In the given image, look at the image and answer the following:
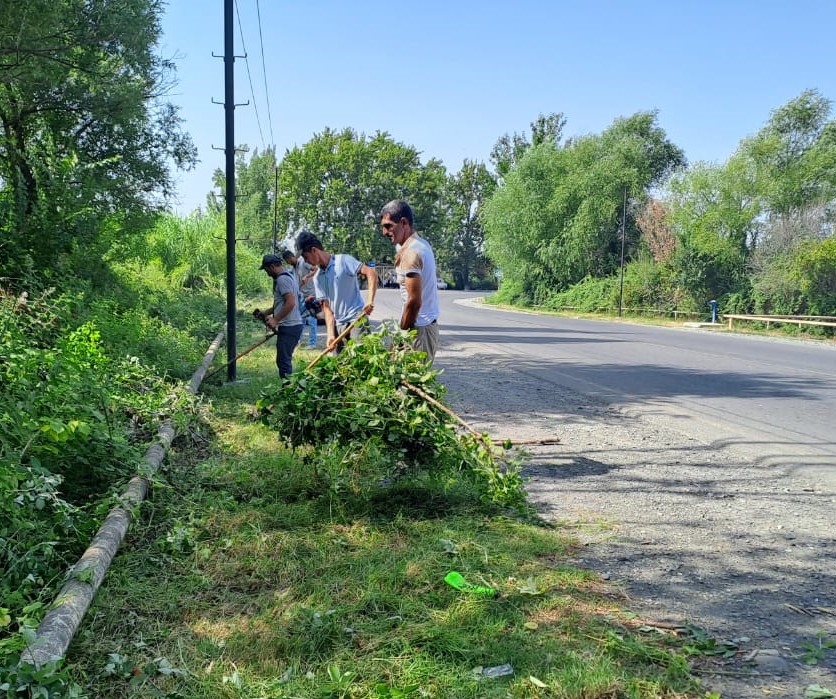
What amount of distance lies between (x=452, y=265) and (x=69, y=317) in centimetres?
8720

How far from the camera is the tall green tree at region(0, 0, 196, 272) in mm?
7582

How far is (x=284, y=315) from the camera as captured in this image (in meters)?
7.91

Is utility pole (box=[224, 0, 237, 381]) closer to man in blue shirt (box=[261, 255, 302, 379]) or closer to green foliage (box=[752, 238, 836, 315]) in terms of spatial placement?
man in blue shirt (box=[261, 255, 302, 379])

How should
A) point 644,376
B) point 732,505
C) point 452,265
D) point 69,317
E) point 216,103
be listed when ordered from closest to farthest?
point 732,505 < point 69,317 < point 216,103 < point 644,376 < point 452,265

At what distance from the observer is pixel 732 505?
4859 millimetres

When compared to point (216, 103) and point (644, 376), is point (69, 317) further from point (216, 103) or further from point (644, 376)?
point (644, 376)

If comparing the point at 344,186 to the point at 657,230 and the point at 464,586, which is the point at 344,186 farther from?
the point at 464,586

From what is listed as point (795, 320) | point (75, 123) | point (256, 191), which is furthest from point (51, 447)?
point (256, 191)

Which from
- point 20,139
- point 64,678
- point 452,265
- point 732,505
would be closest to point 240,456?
point 64,678

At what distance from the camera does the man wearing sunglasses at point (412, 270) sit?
515 cm

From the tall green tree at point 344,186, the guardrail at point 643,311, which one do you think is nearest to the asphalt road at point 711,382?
the guardrail at point 643,311

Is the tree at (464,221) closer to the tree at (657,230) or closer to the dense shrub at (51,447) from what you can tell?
the tree at (657,230)

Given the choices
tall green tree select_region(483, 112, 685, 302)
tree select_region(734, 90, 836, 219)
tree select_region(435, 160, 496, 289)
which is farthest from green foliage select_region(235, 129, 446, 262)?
tree select_region(734, 90, 836, 219)

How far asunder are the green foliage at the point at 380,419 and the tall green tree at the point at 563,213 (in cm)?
3949
